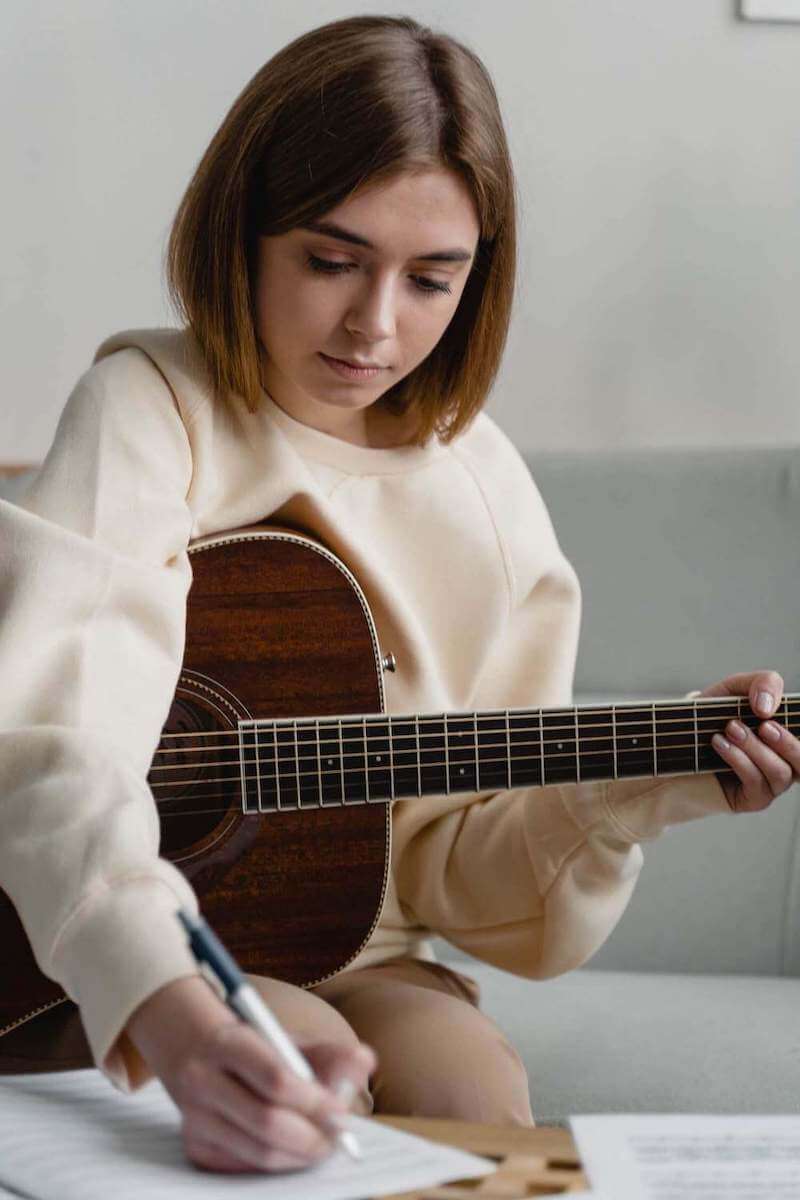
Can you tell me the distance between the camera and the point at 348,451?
1.23m

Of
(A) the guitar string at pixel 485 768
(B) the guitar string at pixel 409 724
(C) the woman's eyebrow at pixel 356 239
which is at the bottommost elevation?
(A) the guitar string at pixel 485 768

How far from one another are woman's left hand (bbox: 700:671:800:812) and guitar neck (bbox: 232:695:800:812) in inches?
0.5

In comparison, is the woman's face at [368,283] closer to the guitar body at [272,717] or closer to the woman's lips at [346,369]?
the woman's lips at [346,369]

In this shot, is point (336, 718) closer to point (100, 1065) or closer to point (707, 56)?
point (100, 1065)

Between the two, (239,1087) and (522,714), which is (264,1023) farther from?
(522,714)

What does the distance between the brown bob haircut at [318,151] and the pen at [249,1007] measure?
576mm

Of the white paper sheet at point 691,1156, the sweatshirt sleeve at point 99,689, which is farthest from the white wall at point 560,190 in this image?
the white paper sheet at point 691,1156

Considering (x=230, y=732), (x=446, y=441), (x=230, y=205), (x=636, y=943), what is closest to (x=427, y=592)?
(x=446, y=441)

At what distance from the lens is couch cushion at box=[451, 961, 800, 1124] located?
123 centimetres

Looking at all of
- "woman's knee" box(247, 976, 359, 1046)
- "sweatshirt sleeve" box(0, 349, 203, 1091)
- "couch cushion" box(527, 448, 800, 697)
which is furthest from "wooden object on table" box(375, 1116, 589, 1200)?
"couch cushion" box(527, 448, 800, 697)

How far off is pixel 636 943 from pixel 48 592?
0.91m

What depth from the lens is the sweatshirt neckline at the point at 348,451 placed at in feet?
3.93

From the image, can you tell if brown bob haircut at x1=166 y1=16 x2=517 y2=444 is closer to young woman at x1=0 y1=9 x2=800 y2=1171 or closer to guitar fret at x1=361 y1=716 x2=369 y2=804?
young woman at x1=0 y1=9 x2=800 y2=1171

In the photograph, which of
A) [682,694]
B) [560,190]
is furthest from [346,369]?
[560,190]
